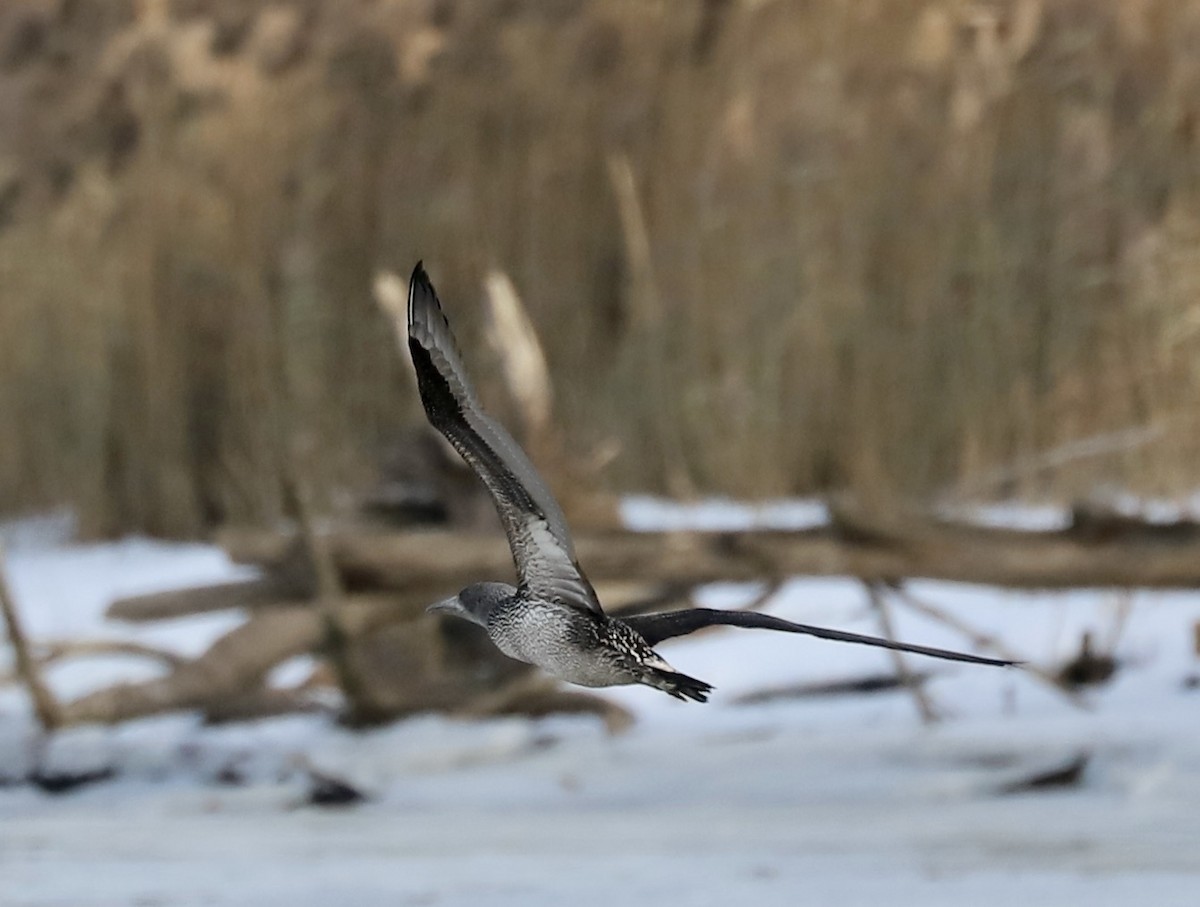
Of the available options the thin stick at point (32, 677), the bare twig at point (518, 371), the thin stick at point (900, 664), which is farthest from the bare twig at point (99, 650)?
the thin stick at point (900, 664)

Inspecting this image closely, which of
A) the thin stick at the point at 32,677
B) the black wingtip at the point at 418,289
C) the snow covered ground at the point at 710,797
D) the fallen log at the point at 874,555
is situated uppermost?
the fallen log at the point at 874,555

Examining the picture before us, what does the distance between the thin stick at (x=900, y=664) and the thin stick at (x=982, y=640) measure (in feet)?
0.11

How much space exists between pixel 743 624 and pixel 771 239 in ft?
11.0

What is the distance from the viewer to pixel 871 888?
210cm

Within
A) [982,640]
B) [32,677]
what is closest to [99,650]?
[32,677]

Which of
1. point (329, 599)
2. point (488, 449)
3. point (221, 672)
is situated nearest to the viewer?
point (488, 449)

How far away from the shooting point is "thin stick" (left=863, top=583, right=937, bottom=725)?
2.65 metres

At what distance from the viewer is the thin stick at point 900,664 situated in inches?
104

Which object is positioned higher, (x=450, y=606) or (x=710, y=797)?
(x=450, y=606)

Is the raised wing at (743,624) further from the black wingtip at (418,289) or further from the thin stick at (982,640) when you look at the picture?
the thin stick at (982,640)

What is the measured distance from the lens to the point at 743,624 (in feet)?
3.11

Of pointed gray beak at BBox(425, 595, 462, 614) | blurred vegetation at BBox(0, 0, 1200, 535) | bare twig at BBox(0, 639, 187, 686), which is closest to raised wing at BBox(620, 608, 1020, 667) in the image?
pointed gray beak at BBox(425, 595, 462, 614)

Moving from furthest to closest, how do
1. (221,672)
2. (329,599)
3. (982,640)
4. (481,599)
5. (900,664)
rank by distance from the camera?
(221,672), (900,664), (329,599), (982,640), (481,599)

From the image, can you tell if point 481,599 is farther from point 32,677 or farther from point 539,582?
point 32,677
